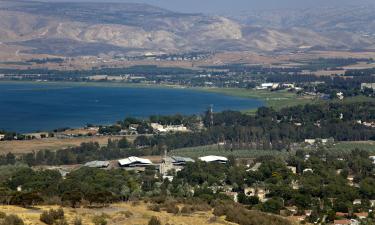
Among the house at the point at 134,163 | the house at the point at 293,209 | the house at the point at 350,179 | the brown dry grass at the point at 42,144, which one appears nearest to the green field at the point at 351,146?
the house at the point at 350,179

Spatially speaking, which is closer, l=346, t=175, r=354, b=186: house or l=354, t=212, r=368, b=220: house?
l=354, t=212, r=368, b=220: house

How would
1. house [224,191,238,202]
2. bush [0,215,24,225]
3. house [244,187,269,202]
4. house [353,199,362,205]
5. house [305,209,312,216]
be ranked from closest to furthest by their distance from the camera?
bush [0,215,24,225] < house [305,209,312,216] < house [353,199,362,205] < house [224,191,238,202] < house [244,187,269,202]

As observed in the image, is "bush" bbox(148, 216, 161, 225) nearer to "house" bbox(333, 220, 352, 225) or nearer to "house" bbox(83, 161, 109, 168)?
"house" bbox(333, 220, 352, 225)

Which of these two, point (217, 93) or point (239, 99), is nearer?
point (239, 99)

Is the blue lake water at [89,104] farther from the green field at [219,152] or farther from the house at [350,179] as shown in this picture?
the house at [350,179]

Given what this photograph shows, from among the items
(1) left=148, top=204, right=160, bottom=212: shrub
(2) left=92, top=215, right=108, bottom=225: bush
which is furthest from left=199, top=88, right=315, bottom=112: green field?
(2) left=92, top=215, right=108, bottom=225: bush

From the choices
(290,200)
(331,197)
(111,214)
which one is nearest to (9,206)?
(111,214)

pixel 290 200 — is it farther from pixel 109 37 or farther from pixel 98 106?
pixel 109 37

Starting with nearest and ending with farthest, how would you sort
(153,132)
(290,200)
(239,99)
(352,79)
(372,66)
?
1. (290,200)
2. (153,132)
3. (239,99)
4. (352,79)
5. (372,66)
